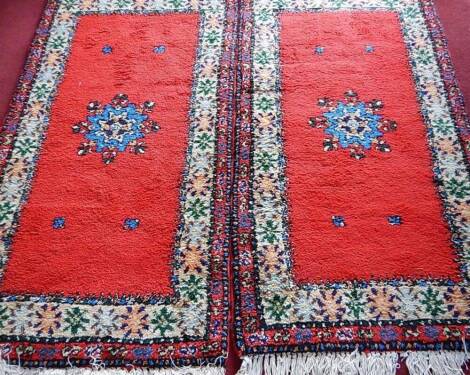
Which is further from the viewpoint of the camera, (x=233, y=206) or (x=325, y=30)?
(x=325, y=30)

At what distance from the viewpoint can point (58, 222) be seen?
142 cm

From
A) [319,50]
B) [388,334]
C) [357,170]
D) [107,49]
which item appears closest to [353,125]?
[357,170]

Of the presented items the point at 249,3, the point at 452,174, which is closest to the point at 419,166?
the point at 452,174

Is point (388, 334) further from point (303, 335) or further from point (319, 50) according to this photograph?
point (319, 50)

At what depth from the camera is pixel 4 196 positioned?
1.47 meters

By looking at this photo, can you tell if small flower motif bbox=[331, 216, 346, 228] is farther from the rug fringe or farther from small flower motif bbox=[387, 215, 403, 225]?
the rug fringe

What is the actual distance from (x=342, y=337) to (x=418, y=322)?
0.19 m

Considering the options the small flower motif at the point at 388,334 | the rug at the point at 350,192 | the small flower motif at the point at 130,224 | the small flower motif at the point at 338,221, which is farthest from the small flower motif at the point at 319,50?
the small flower motif at the point at 388,334

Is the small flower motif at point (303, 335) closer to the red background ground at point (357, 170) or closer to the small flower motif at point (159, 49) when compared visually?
the red background ground at point (357, 170)

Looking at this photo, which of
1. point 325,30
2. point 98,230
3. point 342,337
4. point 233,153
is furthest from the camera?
point 325,30

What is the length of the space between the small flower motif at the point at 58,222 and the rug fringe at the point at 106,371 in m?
0.38

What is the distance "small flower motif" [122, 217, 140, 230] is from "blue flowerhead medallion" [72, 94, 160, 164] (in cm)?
23

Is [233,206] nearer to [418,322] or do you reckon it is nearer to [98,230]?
→ [98,230]

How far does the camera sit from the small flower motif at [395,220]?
4.51 feet
